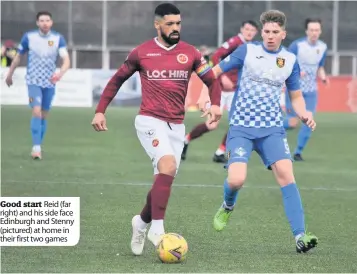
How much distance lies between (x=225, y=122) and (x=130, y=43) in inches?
500

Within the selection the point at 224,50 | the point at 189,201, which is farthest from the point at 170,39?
the point at 224,50

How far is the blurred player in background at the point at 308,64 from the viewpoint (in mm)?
18359

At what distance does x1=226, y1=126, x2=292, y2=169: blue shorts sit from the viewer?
9.59 m

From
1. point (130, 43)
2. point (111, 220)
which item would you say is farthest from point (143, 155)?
point (130, 43)

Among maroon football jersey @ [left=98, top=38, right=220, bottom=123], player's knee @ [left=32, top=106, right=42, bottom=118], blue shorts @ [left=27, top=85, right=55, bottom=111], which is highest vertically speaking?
maroon football jersey @ [left=98, top=38, right=220, bottom=123]

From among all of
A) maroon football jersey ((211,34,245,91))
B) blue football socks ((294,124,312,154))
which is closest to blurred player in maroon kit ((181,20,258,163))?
maroon football jersey ((211,34,245,91))

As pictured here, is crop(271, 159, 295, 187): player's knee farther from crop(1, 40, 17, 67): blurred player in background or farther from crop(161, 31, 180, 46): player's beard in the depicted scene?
crop(1, 40, 17, 67): blurred player in background

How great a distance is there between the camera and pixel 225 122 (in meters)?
27.1

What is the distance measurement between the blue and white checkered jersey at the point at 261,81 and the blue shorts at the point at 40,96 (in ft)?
26.5

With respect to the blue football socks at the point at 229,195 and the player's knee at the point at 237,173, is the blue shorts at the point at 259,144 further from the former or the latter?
the blue football socks at the point at 229,195

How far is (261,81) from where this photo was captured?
9828mm

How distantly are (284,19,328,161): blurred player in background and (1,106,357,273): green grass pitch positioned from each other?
27.2 inches

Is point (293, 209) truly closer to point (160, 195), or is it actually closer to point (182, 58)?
point (160, 195)

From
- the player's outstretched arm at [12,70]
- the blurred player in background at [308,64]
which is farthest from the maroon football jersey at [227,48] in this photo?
Result: the player's outstretched arm at [12,70]
